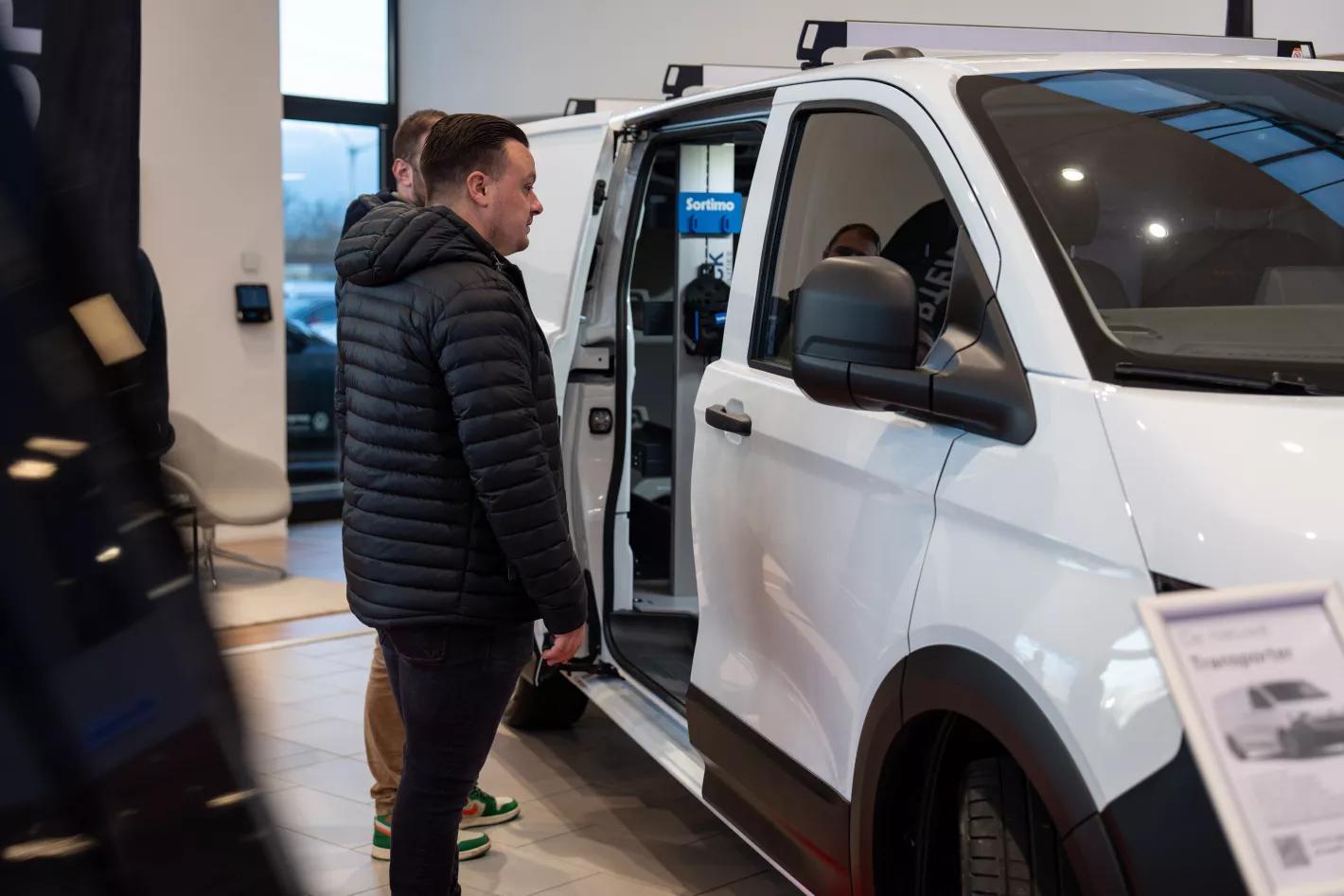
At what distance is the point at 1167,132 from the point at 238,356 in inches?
255

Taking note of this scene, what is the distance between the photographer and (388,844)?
359 cm

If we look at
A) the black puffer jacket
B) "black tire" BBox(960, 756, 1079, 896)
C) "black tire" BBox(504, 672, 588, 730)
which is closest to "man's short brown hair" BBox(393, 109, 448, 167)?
the black puffer jacket

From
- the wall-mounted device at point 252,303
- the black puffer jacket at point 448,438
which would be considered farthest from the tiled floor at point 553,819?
the wall-mounted device at point 252,303

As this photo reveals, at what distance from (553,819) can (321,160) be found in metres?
6.54

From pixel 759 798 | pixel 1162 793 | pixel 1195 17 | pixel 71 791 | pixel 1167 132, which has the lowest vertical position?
pixel 759 798

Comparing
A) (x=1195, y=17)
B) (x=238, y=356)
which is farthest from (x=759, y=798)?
(x=238, y=356)

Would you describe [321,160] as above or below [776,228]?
above

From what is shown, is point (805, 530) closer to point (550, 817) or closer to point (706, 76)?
point (550, 817)

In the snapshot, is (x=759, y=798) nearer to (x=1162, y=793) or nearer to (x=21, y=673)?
(x=1162, y=793)

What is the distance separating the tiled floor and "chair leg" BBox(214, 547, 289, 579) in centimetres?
232

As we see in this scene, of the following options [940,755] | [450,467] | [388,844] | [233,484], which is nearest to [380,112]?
[233,484]

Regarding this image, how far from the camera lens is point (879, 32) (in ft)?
10.8

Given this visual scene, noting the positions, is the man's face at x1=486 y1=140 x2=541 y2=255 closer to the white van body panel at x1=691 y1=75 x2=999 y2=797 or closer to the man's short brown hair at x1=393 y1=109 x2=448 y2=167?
the white van body panel at x1=691 y1=75 x2=999 y2=797

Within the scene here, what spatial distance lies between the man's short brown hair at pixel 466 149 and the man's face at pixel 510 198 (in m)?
0.02
